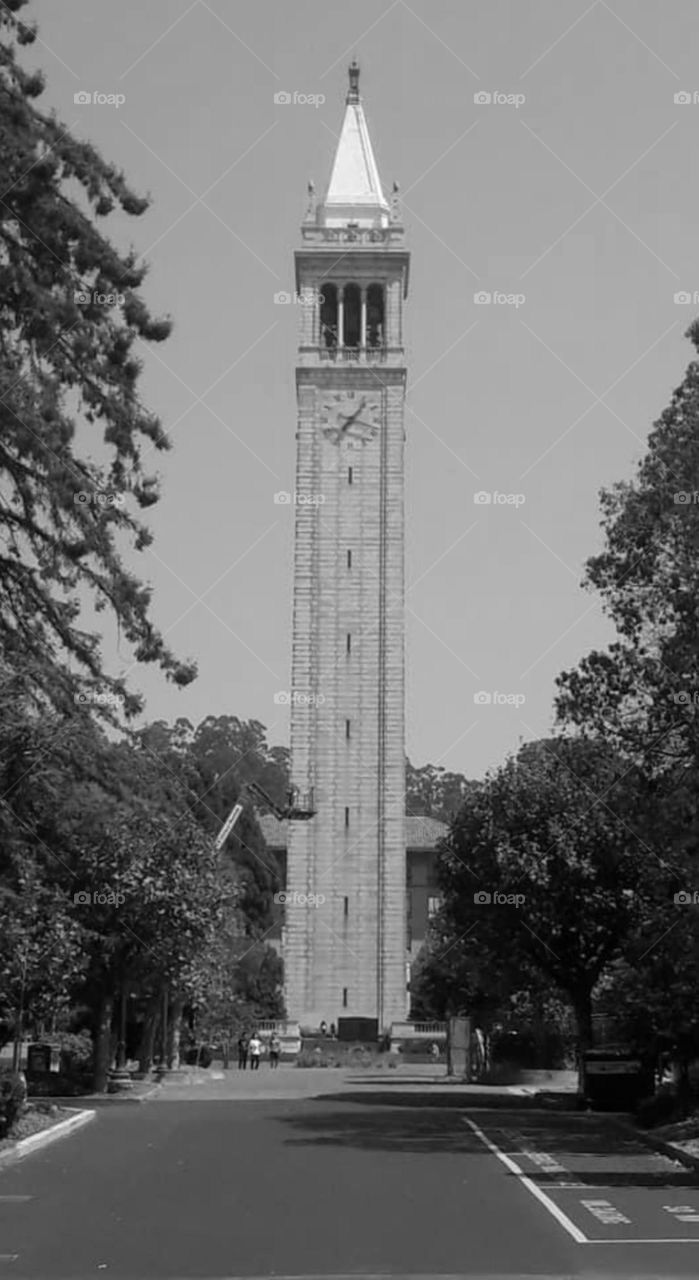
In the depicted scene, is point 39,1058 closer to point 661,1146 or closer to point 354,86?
point 661,1146

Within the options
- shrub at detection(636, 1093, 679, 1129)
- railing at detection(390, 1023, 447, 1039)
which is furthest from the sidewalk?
railing at detection(390, 1023, 447, 1039)

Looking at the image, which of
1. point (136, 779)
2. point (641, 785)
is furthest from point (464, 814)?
point (136, 779)

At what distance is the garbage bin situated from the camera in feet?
111

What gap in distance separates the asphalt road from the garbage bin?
5.99 meters

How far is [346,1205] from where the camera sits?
16.7 meters

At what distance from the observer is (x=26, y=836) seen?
82.9 feet

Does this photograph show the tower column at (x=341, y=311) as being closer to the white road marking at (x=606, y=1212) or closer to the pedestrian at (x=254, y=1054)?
the pedestrian at (x=254, y=1054)

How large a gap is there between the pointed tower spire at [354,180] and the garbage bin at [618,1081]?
5857 cm

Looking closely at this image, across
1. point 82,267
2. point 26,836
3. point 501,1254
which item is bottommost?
point 501,1254

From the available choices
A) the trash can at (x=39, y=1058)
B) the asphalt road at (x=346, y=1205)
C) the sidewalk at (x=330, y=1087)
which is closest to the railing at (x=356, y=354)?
the sidewalk at (x=330, y=1087)

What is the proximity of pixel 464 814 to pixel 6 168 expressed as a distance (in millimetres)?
29334

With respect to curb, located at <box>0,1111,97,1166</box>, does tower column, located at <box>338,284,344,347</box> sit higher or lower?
higher

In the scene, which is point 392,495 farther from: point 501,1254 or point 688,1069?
point 501,1254

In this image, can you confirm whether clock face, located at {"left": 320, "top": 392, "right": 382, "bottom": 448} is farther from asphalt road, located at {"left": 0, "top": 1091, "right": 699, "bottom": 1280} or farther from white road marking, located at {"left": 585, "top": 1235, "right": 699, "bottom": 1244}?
white road marking, located at {"left": 585, "top": 1235, "right": 699, "bottom": 1244}
